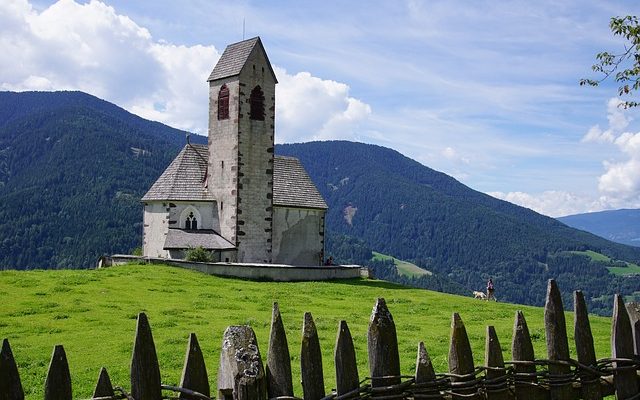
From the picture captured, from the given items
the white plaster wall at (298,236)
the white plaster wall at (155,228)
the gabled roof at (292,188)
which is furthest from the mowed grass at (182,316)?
the gabled roof at (292,188)

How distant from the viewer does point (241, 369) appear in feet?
14.5

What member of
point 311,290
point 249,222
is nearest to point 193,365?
point 311,290

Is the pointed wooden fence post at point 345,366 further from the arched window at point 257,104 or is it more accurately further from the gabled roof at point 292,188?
the gabled roof at point 292,188

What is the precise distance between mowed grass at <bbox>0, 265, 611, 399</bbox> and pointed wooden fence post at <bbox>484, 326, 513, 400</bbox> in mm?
8143

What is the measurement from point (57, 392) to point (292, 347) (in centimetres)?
1422

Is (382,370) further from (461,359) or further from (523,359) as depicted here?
(523,359)

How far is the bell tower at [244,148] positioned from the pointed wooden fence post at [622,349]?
43.3 m

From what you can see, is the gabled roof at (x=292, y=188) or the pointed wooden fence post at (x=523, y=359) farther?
the gabled roof at (x=292, y=188)

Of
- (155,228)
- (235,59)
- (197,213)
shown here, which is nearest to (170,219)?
(155,228)

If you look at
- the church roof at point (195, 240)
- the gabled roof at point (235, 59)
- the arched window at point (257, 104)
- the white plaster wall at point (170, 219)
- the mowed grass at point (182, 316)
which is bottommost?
the mowed grass at point (182, 316)

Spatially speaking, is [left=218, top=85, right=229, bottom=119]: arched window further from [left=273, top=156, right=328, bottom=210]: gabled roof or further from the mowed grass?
the mowed grass

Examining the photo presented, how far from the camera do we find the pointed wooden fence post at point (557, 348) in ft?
19.6

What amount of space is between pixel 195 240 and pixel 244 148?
7978mm

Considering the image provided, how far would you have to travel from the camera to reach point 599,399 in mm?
6258
